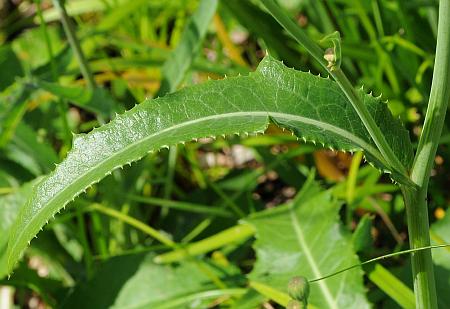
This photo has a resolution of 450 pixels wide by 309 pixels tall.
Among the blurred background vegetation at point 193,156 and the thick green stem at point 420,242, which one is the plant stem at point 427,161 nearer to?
the thick green stem at point 420,242

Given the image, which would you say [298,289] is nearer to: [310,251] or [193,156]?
[310,251]

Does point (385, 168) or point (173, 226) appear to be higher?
point (173, 226)

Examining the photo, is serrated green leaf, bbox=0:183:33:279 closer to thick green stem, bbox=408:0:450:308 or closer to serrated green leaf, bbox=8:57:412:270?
serrated green leaf, bbox=8:57:412:270

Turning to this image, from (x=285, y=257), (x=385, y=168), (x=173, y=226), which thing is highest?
(x=173, y=226)

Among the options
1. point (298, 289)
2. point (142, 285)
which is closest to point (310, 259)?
point (142, 285)

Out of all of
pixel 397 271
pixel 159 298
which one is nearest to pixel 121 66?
pixel 159 298

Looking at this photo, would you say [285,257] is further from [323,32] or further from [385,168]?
Result: [323,32]

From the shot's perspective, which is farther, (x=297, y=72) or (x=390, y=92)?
(x=390, y=92)
